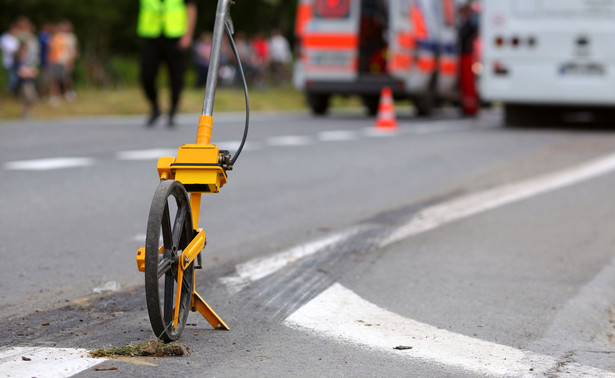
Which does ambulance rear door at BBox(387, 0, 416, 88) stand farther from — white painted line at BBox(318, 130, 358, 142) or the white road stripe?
the white road stripe

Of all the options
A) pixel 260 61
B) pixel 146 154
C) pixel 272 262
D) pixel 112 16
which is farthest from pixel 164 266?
pixel 112 16

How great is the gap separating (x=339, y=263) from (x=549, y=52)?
11.1 m

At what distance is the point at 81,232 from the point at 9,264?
39.5 inches

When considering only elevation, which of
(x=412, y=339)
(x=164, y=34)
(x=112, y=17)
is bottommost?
(x=412, y=339)

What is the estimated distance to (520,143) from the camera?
12.9 m

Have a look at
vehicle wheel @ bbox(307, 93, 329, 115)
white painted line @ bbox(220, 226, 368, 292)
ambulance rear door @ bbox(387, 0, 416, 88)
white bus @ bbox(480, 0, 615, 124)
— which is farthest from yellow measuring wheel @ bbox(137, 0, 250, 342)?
vehicle wheel @ bbox(307, 93, 329, 115)

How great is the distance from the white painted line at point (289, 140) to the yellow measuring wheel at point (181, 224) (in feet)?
26.7

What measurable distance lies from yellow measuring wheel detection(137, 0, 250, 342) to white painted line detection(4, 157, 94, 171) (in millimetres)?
5451

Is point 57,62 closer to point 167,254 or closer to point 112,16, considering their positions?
point 167,254

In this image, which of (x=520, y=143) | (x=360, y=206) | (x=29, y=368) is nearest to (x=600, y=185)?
(x=360, y=206)

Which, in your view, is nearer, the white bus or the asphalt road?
the asphalt road

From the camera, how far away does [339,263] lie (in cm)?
510

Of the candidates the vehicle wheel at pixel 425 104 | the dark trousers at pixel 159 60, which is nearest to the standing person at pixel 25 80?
the dark trousers at pixel 159 60

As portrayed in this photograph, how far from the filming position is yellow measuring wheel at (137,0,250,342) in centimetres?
318
